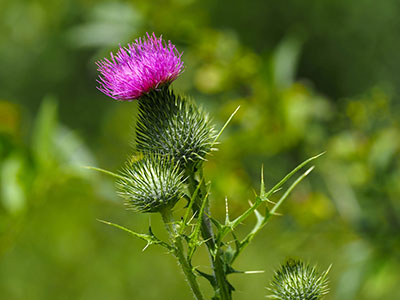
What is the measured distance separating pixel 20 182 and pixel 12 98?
6056 mm

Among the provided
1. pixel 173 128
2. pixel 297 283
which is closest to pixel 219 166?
pixel 173 128

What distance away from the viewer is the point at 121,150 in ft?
18.5

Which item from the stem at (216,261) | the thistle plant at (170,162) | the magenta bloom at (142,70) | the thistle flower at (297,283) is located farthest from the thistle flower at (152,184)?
the thistle flower at (297,283)

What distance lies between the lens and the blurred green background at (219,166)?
117 inches

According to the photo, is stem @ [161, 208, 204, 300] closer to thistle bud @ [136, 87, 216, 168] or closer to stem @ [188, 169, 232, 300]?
stem @ [188, 169, 232, 300]

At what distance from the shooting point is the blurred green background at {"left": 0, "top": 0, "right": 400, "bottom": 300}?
2979 mm

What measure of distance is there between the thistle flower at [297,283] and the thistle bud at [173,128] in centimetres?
44

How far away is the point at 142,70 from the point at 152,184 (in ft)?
1.30

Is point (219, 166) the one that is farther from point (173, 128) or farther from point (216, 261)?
point (216, 261)

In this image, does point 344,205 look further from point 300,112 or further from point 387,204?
point 300,112

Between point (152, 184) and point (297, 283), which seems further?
point (152, 184)

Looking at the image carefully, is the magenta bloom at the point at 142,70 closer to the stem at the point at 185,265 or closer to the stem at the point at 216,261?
the stem at the point at 216,261

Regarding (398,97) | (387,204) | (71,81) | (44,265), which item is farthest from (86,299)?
(71,81)

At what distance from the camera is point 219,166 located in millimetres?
3424
